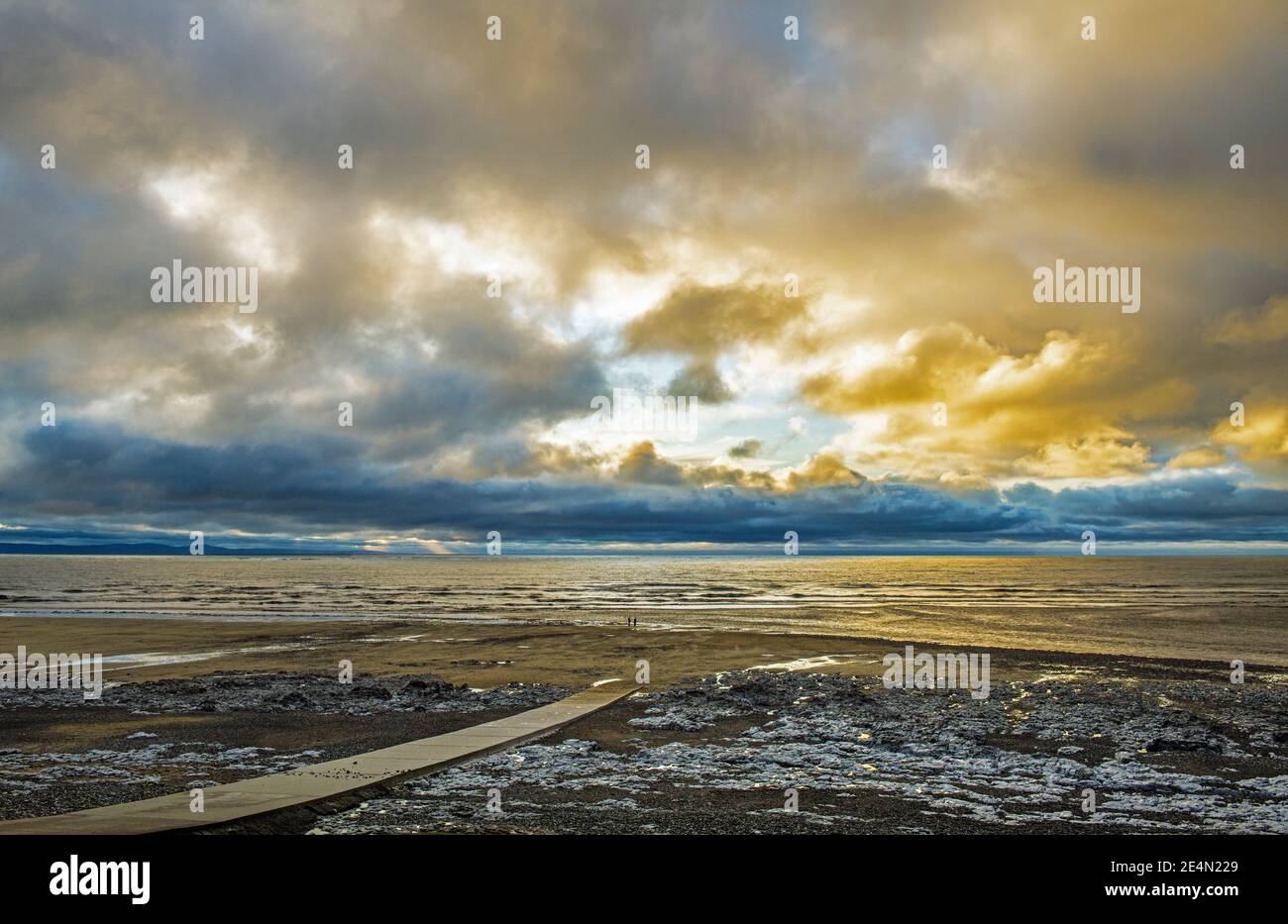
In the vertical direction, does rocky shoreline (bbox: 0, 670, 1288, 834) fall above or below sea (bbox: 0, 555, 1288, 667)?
above

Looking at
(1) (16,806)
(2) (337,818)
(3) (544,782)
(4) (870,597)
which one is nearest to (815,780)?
(3) (544,782)

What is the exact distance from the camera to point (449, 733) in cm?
1357

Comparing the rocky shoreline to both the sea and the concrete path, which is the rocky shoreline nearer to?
the concrete path

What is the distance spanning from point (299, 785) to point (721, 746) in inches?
259

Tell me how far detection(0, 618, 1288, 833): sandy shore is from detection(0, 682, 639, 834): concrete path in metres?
0.43

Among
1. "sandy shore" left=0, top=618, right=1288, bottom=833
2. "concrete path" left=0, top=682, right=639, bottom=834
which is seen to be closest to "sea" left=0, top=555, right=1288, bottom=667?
"sandy shore" left=0, top=618, right=1288, bottom=833

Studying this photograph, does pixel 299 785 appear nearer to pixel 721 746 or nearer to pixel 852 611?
pixel 721 746

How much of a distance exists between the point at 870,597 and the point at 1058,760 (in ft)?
216

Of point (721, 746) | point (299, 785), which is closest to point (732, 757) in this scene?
point (721, 746)

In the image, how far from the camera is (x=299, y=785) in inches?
381

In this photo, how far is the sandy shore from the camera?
9.25 m

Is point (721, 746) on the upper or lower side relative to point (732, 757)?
lower

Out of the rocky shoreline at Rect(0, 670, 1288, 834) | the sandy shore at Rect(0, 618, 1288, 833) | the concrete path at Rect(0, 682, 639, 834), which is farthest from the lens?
the sandy shore at Rect(0, 618, 1288, 833)
